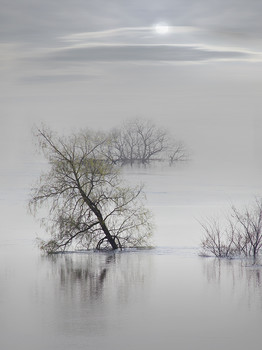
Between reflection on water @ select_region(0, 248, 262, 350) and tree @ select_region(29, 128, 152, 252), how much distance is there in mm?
738

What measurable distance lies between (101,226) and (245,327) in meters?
9.03

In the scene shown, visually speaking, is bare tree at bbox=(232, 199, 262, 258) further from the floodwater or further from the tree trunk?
the tree trunk

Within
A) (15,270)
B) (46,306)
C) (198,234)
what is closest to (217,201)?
(198,234)

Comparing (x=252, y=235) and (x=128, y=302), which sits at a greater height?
(x=252, y=235)

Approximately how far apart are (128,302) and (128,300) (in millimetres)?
219

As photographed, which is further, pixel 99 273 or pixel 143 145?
pixel 143 145

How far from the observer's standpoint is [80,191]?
68.4 ft

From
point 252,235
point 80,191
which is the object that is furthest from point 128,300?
point 80,191

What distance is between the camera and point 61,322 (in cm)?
1291

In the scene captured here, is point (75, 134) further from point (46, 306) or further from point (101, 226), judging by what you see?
point (46, 306)

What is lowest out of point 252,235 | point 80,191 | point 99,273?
point 99,273

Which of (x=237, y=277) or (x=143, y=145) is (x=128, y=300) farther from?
(x=143, y=145)

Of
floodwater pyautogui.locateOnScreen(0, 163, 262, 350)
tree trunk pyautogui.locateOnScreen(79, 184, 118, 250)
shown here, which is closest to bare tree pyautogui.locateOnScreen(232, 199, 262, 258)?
floodwater pyautogui.locateOnScreen(0, 163, 262, 350)

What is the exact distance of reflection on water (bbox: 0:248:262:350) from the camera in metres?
11.9
